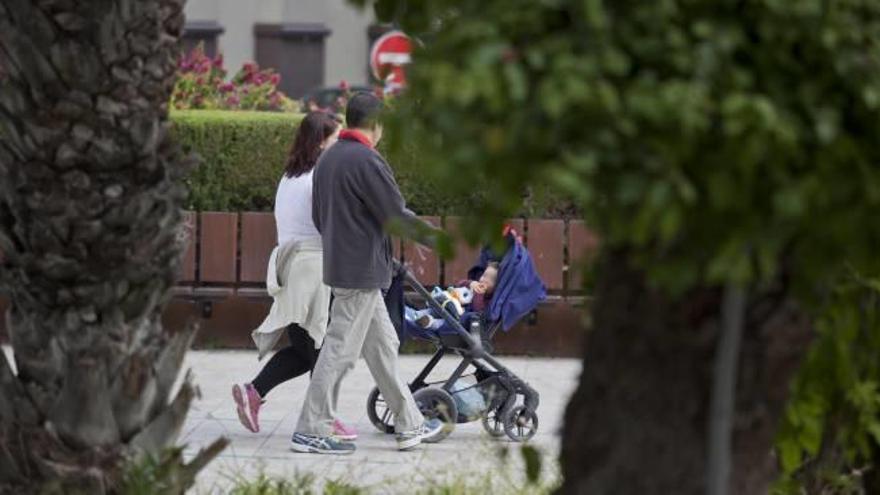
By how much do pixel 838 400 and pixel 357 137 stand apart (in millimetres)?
4554

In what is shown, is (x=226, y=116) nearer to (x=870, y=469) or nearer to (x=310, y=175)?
(x=310, y=175)

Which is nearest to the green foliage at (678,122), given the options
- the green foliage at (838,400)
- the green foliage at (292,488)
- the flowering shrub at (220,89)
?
the green foliage at (838,400)

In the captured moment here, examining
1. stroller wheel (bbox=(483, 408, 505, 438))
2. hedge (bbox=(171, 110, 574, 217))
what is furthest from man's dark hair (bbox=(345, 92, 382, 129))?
hedge (bbox=(171, 110, 574, 217))

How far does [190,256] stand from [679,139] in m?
9.93

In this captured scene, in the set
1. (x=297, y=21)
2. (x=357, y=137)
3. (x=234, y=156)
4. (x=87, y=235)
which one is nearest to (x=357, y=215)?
(x=357, y=137)

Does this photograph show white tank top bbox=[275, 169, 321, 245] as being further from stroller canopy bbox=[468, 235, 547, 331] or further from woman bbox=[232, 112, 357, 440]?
stroller canopy bbox=[468, 235, 547, 331]

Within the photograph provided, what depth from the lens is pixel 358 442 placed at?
32.6ft

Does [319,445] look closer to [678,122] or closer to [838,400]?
[838,400]

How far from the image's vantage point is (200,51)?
1591cm

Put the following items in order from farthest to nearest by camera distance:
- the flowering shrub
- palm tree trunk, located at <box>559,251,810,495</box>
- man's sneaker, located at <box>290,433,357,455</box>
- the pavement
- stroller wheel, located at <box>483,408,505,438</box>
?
the flowering shrub < stroller wheel, located at <box>483,408,505,438</box> < man's sneaker, located at <box>290,433,357,455</box> < the pavement < palm tree trunk, located at <box>559,251,810,495</box>

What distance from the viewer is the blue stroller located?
995 centimetres

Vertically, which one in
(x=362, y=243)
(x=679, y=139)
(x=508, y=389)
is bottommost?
(x=508, y=389)

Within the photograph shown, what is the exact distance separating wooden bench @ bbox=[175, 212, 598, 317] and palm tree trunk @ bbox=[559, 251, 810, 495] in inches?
346

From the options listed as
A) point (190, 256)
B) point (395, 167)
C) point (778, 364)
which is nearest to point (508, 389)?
point (395, 167)
